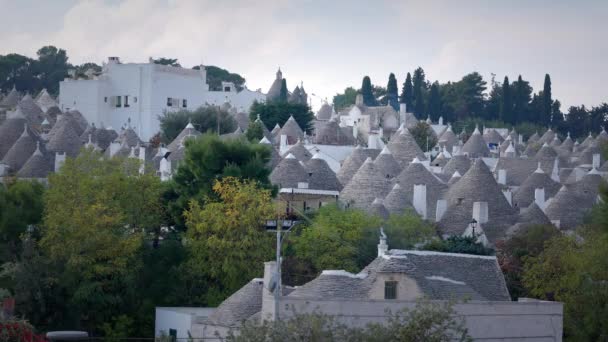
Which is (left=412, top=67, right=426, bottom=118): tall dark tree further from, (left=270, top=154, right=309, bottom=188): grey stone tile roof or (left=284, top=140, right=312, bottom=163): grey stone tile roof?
(left=270, top=154, right=309, bottom=188): grey stone tile roof

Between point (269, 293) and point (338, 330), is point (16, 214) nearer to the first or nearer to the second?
point (269, 293)

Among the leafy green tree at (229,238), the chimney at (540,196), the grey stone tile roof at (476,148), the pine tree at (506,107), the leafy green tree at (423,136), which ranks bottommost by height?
the leafy green tree at (229,238)

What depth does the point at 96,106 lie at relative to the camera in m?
90.6

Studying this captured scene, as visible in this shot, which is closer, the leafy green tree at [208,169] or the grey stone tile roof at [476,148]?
the leafy green tree at [208,169]

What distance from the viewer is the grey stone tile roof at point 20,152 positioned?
199 feet

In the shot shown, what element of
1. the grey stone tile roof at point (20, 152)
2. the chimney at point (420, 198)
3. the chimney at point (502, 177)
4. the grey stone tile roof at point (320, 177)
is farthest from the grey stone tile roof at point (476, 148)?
the chimney at point (420, 198)

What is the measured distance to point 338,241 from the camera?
140 feet

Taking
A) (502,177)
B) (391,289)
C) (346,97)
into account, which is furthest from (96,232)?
(346,97)

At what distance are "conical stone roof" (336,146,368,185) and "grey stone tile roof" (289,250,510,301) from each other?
19.4 metres

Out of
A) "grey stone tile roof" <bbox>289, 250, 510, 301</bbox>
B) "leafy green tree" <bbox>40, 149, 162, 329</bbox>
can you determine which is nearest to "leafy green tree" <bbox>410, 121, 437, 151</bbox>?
"leafy green tree" <bbox>40, 149, 162, 329</bbox>

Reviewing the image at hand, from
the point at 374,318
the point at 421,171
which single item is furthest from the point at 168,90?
the point at 374,318

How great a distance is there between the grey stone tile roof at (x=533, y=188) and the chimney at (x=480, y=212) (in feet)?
31.4

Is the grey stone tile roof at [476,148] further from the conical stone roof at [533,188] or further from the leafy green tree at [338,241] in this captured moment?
the leafy green tree at [338,241]

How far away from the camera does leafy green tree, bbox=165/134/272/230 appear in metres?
44.7
